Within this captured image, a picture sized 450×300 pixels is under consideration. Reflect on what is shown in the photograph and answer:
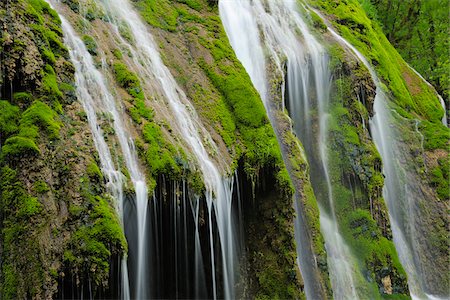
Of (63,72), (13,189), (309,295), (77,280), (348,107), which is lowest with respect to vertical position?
(309,295)

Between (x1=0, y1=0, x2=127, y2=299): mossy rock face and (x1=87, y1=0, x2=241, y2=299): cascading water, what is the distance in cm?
170

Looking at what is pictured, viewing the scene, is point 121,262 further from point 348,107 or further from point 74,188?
point 348,107

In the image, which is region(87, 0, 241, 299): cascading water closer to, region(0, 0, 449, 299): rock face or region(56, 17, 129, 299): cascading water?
region(0, 0, 449, 299): rock face

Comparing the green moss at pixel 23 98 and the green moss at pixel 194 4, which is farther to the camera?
the green moss at pixel 194 4

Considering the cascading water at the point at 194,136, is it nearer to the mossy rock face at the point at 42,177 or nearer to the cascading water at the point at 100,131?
the cascading water at the point at 100,131

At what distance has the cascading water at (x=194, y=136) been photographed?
8.63m

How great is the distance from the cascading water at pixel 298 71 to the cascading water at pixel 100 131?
15.9 feet

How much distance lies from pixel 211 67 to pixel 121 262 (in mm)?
5863

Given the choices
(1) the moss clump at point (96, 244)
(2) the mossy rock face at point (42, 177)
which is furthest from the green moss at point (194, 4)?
(1) the moss clump at point (96, 244)

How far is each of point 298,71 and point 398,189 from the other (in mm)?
5478

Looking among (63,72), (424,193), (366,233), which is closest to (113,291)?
(63,72)

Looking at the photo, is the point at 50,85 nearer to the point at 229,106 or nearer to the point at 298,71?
the point at 229,106

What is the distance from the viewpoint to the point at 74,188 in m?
6.68

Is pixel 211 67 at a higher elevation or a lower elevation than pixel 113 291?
higher
